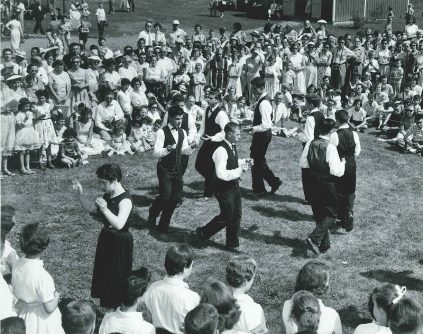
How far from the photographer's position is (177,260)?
562cm

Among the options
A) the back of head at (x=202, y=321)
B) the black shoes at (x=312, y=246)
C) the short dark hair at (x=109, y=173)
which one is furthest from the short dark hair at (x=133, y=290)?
the black shoes at (x=312, y=246)

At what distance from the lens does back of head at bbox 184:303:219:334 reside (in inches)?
172

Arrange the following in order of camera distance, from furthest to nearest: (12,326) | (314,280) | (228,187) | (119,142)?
(119,142) → (228,187) → (314,280) → (12,326)

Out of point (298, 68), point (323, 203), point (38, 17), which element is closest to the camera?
point (323, 203)

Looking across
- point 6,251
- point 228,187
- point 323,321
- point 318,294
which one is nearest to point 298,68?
point 228,187

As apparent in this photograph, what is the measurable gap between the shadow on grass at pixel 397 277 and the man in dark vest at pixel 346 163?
4.98ft

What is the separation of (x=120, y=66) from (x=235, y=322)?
39.5 feet

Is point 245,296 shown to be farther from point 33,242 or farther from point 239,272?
point 33,242

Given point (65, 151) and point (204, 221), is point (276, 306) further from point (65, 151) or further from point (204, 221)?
point (65, 151)

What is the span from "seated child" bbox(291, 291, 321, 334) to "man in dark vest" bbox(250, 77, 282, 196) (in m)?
6.00

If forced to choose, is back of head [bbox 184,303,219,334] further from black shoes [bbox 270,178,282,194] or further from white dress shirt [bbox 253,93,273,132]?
black shoes [bbox 270,178,282,194]

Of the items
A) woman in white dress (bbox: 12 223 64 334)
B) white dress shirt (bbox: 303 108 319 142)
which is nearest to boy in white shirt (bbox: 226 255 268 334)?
woman in white dress (bbox: 12 223 64 334)

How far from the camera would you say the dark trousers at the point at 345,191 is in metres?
9.87

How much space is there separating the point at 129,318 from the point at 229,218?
378 centimetres
